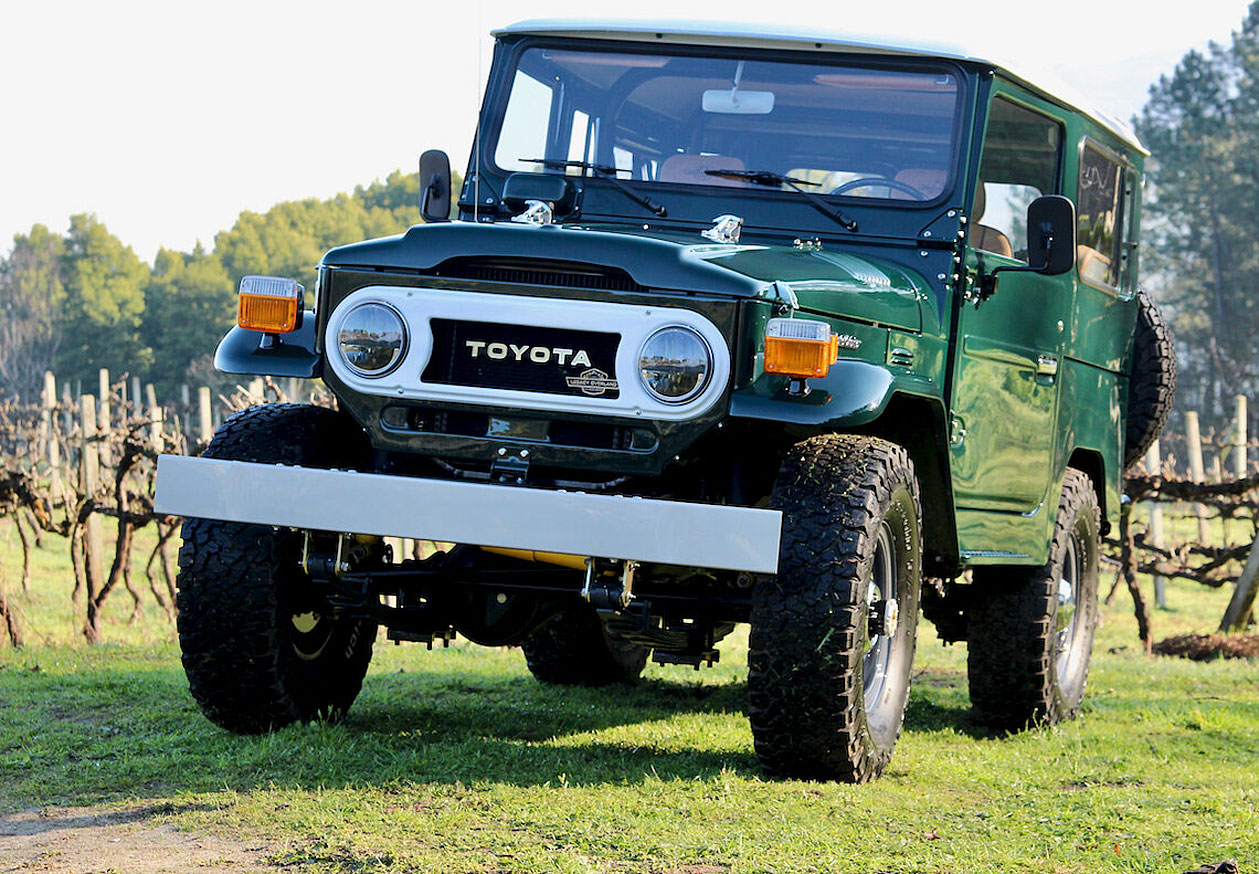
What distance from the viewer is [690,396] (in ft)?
16.8

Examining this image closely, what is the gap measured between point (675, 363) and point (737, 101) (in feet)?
6.50

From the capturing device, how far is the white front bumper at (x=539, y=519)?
15.7 ft

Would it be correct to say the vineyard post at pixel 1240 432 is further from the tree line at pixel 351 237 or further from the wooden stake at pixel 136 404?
the tree line at pixel 351 237

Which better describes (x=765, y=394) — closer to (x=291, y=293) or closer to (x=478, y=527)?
(x=478, y=527)

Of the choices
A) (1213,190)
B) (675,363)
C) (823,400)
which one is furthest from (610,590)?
(1213,190)

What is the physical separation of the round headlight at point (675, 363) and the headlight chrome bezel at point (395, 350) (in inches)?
31.6

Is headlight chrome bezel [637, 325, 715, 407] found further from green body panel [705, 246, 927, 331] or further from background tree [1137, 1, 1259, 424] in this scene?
background tree [1137, 1, 1259, 424]

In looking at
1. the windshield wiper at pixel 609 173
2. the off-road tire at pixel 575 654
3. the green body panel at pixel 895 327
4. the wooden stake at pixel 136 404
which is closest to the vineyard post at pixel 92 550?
the wooden stake at pixel 136 404

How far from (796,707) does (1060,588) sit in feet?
10.5

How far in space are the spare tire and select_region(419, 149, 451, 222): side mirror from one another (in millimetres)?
4119

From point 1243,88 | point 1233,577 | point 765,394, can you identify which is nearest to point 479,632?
point 765,394

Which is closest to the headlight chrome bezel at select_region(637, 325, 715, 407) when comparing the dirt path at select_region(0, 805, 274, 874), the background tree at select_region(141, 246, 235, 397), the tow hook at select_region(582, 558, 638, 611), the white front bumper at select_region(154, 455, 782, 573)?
the white front bumper at select_region(154, 455, 782, 573)

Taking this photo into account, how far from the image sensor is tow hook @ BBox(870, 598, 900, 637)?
5.56 meters

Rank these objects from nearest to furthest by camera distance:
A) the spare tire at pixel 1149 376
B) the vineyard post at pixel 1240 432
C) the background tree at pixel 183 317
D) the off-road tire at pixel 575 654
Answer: the off-road tire at pixel 575 654, the spare tire at pixel 1149 376, the vineyard post at pixel 1240 432, the background tree at pixel 183 317
